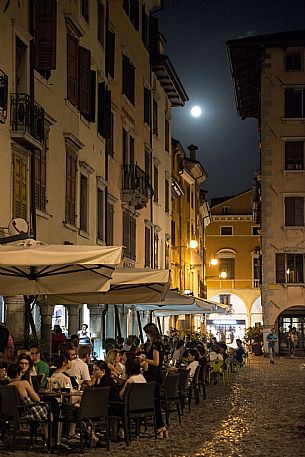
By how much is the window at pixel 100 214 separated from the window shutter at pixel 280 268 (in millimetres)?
22553

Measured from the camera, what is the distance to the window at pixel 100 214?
30234 millimetres

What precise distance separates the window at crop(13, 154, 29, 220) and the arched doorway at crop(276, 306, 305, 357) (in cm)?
3256

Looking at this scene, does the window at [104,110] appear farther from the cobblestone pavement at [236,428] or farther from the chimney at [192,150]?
the chimney at [192,150]

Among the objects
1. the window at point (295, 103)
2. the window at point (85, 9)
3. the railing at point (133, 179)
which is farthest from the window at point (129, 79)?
the window at point (295, 103)

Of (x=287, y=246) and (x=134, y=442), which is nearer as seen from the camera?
(x=134, y=442)

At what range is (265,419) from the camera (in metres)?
18.4

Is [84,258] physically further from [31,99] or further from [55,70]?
[55,70]

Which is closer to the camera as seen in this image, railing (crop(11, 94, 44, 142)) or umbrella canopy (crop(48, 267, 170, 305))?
umbrella canopy (crop(48, 267, 170, 305))

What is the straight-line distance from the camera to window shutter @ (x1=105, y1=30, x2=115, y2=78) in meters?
31.8

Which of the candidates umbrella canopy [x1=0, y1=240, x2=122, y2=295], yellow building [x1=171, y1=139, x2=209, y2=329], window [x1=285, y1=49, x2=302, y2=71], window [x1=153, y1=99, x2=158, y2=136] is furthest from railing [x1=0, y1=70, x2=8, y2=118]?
window [x1=285, y1=49, x2=302, y2=71]

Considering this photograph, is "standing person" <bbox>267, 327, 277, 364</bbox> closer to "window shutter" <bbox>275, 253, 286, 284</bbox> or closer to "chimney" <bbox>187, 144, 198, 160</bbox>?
"window shutter" <bbox>275, 253, 286, 284</bbox>

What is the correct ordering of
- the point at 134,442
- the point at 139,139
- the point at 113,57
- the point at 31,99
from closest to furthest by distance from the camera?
the point at 134,442 → the point at 31,99 → the point at 113,57 → the point at 139,139

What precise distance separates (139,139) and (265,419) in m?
21.1

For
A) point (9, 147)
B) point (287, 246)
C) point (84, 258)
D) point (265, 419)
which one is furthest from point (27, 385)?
point (287, 246)
